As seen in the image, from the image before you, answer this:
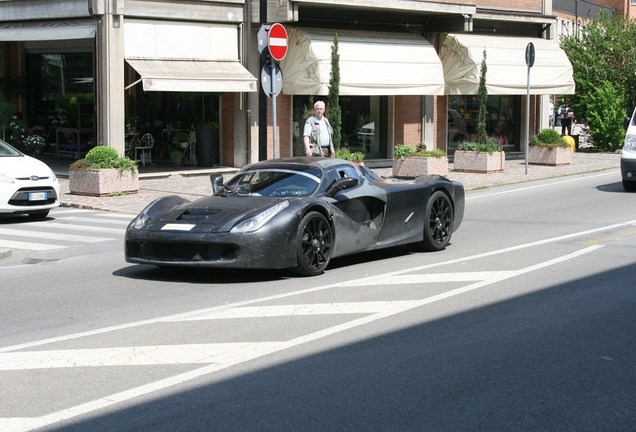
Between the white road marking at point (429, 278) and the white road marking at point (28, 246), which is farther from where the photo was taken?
the white road marking at point (28, 246)

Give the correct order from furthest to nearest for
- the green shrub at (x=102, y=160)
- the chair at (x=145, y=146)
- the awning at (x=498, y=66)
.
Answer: the awning at (x=498, y=66)
the chair at (x=145, y=146)
the green shrub at (x=102, y=160)

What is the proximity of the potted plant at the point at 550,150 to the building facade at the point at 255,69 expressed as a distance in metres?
1.80

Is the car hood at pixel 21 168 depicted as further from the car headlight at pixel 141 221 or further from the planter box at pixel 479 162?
the planter box at pixel 479 162

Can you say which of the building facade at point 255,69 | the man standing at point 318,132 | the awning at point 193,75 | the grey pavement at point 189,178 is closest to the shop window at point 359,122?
the building facade at point 255,69

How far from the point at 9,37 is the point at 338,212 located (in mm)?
15970

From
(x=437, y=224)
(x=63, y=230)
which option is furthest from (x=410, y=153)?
(x=437, y=224)

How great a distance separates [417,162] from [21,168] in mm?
10322

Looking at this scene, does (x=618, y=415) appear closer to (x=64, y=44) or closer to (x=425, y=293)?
(x=425, y=293)

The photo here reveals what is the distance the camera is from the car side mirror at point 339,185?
1100 centimetres

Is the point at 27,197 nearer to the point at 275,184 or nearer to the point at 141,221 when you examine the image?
the point at 141,221

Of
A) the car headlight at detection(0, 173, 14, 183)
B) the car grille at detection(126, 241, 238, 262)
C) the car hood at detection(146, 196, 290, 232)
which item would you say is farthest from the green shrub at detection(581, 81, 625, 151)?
the car grille at detection(126, 241, 238, 262)

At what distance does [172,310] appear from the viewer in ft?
28.7

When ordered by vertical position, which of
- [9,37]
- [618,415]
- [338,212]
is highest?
[9,37]

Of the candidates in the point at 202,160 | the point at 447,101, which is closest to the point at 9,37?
the point at 202,160
